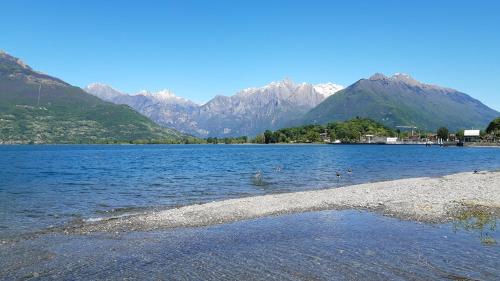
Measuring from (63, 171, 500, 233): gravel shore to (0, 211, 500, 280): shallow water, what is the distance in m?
2.45

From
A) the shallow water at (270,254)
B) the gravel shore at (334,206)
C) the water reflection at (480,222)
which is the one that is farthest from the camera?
the gravel shore at (334,206)

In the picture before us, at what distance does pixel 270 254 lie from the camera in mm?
21188

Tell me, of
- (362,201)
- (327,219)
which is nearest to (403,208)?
(362,201)

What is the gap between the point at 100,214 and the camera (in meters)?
35.5

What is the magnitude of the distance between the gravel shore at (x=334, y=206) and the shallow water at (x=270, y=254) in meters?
2.45

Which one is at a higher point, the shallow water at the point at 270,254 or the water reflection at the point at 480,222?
the water reflection at the point at 480,222

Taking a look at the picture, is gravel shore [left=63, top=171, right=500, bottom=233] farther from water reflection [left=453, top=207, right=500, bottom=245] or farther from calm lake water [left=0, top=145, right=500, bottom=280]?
calm lake water [left=0, top=145, right=500, bottom=280]

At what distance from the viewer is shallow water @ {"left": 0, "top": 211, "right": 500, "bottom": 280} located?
18031mm

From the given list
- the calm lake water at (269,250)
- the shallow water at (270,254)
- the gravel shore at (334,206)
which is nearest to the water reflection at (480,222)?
the calm lake water at (269,250)

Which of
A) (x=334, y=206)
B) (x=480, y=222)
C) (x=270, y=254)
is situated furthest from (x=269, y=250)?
(x=480, y=222)

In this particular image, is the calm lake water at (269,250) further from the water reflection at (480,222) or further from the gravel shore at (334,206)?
the gravel shore at (334,206)

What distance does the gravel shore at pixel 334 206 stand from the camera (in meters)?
29.4

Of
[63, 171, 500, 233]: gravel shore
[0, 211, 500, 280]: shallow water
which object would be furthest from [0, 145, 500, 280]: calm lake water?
[63, 171, 500, 233]: gravel shore

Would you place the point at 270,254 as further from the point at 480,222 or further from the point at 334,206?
the point at 334,206
